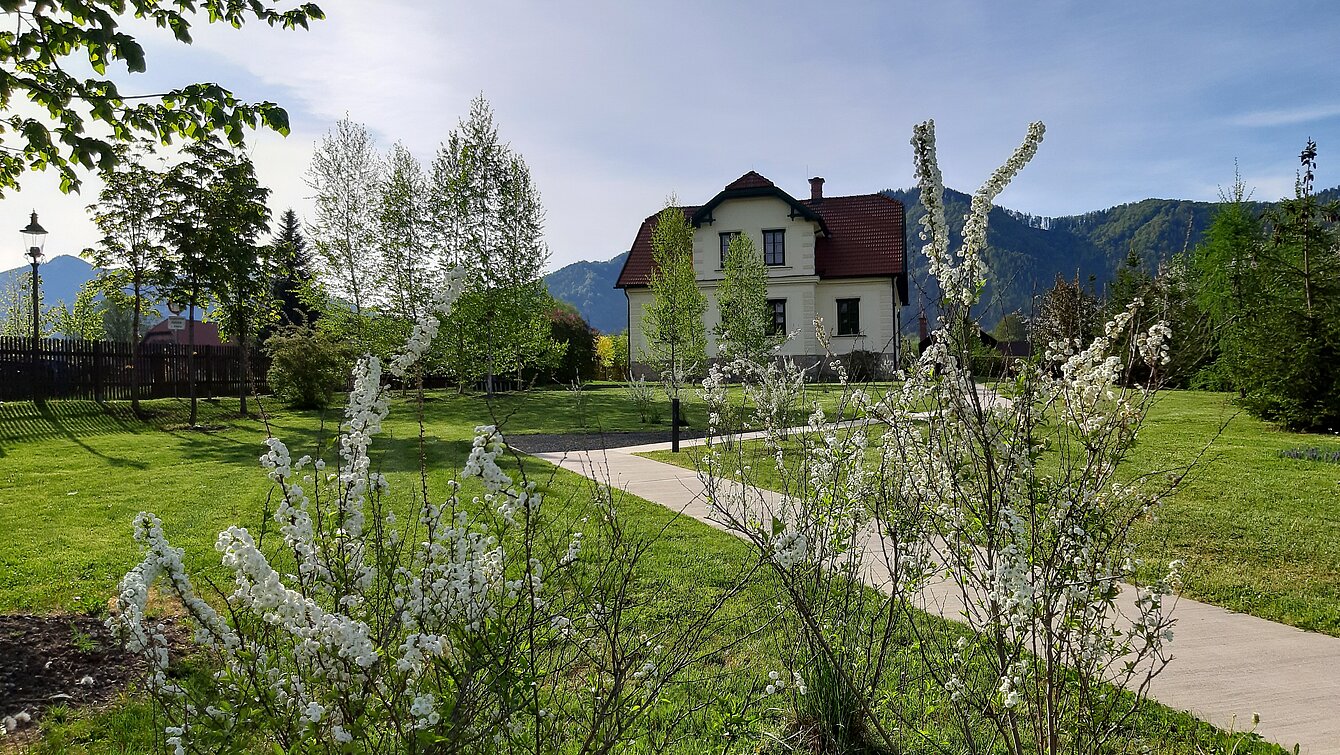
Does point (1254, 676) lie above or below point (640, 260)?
below

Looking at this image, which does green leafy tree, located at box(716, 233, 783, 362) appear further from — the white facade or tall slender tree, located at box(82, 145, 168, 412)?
tall slender tree, located at box(82, 145, 168, 412)

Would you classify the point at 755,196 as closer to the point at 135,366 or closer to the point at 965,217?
the point at 135,366

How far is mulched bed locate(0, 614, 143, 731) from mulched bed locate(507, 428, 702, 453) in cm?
837

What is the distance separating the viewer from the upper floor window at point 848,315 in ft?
104

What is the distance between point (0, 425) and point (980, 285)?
63.1 feet

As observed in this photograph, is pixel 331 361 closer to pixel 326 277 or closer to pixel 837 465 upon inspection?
pixel 326 277

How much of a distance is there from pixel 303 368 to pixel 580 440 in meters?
11.1

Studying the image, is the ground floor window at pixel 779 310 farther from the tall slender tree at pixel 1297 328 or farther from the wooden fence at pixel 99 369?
the wooden fence at pixel 99 369

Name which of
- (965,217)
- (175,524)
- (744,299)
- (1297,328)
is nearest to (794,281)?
(744,299)

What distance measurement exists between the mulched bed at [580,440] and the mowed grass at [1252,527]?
8.31 feet

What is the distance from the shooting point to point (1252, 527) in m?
6.61

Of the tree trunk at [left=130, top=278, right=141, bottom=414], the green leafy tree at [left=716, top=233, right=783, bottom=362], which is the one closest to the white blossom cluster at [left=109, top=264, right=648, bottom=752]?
the tree trunk at [left=130, top=278, right=141, bottom=414]

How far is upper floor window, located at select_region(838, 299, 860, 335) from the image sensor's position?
1246 inches

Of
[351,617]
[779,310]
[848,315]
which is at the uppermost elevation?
[779,310]
